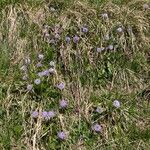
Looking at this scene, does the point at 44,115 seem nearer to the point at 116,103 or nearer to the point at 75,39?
the point at 116,103

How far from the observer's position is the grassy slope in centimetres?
405

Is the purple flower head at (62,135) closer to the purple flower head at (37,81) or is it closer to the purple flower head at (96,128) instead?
the purple flower head at (96,128)

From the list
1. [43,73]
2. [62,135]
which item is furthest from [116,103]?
[43,73]

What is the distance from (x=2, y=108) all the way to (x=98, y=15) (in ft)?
4.94

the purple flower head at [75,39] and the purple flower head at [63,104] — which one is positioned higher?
the purple flower head at [75,39]

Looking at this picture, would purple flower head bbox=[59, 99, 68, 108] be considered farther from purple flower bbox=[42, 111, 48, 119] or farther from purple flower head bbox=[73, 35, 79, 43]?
purple flower head bbox=[73, 35, 79, 43]

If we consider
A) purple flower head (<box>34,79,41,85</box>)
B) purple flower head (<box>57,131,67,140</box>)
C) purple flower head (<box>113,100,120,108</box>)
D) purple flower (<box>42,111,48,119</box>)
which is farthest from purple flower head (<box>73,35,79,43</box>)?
purple flower head (<box>57,131,67,140</box>)

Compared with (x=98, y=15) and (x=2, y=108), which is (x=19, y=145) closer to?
(x=2, y=108)

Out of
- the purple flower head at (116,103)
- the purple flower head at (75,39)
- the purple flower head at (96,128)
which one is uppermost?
the purple flower head at (75,39)

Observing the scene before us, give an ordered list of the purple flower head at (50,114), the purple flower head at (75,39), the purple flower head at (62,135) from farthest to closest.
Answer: the purple flower head at (75,39) → the purple flower head at (50,114) → the purple flower head at (62,135)

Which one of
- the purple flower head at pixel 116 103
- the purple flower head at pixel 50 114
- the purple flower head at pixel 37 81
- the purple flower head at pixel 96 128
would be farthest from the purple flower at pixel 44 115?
the purple flower head at pixel 116 103

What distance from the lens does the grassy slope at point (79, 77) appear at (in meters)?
4.05

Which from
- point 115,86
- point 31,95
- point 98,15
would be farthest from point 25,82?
point 98,15

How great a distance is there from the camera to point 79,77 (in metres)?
4.44
